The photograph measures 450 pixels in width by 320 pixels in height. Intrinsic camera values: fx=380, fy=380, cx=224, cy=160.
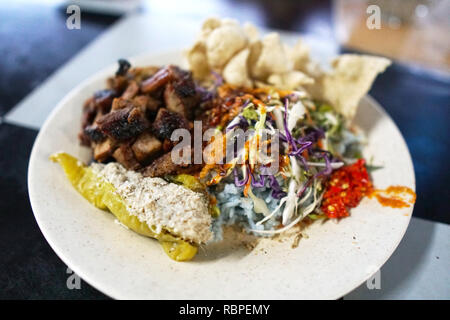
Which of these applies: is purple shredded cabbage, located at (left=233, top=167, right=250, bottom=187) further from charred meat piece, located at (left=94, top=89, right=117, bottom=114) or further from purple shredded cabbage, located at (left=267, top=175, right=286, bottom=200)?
charred meat piece, located at (left=94, top=89, right=117, bottom=114)

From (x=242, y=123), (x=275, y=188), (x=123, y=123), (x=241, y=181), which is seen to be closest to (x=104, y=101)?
(x=123, y=123)

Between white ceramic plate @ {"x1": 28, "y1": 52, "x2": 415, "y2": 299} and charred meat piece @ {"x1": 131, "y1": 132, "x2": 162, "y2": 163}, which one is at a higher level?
charred meat piece @ {"x1": 131, "y1": 132, "x2": 162, "y2": 163}

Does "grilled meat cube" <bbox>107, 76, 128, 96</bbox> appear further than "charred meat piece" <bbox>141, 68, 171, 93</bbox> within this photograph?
Yes

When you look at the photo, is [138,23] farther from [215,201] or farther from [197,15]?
[215,201]

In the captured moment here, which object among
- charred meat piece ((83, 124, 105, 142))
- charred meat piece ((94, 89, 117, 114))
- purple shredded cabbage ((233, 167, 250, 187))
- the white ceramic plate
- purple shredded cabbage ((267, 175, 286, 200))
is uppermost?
charred meat piece ((94, 89, 117, 114))

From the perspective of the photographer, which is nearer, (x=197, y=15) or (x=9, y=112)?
(x=9, y=112)

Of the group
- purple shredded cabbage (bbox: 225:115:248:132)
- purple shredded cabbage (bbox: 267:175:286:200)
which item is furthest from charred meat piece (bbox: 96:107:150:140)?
purple shredded cabbage (bbox: 267:175:286:200)

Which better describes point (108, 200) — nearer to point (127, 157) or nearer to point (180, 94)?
point (127, 157)

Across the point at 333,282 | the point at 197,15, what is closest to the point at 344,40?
the point at 197,15
